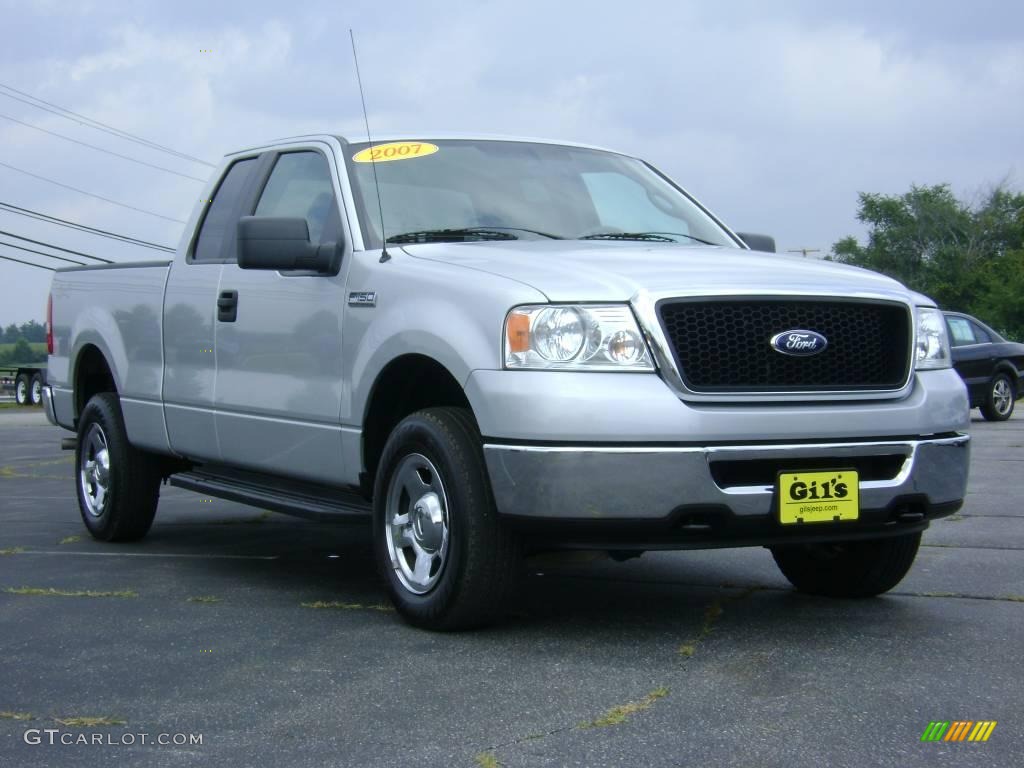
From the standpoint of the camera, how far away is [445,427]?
16.1 ft

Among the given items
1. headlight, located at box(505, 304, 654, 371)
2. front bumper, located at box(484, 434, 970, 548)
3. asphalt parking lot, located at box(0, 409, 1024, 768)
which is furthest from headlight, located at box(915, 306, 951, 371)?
headlight, located at box(505, 304, 654, 371)

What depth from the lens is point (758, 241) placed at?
666cm

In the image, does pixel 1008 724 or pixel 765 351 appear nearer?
pixel 1008 724

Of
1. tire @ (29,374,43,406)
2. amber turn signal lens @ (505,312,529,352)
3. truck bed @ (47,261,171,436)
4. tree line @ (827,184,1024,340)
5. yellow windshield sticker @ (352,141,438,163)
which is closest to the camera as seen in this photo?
amber turn signal lens @ (505,312,529,352)

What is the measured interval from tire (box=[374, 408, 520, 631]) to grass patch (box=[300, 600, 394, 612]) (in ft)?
1.10

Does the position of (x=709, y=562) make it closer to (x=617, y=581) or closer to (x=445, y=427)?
(x=617, y=581)

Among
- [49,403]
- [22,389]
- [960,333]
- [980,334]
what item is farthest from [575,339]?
[22,389]

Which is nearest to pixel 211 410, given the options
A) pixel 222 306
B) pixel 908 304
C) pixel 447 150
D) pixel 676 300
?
pixel 222 306

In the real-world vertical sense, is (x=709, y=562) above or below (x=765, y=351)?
below

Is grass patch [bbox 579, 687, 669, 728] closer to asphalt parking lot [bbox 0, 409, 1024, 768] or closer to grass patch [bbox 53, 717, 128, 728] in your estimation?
asphalt parking lot [bbox 0, 409, 1024, 768]

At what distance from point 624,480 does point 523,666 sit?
652 mm

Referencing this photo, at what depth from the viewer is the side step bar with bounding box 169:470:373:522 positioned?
563 centimetres

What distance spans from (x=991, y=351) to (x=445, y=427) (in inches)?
669

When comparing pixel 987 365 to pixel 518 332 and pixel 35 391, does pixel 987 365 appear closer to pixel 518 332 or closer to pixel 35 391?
pixel 518 332
